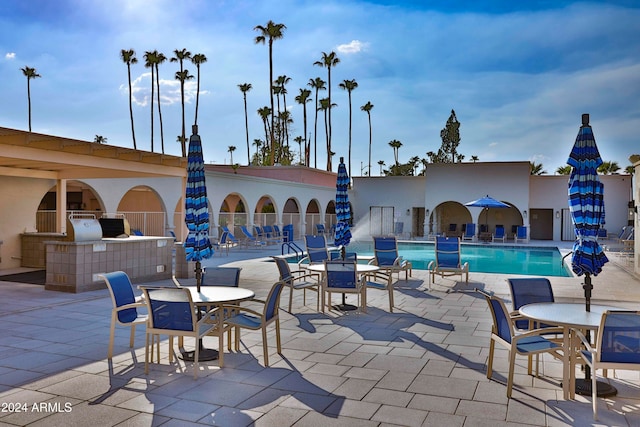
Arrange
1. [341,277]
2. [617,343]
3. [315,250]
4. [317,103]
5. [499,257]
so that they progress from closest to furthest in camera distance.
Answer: [617,343] → [341,277] → [315,250] → [499,257] → [317,103]

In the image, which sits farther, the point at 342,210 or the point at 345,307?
the point at 342,210

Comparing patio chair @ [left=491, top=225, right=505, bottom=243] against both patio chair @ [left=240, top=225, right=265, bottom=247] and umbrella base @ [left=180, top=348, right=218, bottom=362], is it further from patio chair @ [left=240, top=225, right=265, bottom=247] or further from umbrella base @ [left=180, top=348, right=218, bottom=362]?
umbrella base @ [left=180, top=348, right=218, bottom=362]

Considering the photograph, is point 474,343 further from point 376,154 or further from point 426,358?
point 376,154

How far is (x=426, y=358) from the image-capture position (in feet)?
17.6

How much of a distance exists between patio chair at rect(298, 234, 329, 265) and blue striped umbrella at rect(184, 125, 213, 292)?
3.35m

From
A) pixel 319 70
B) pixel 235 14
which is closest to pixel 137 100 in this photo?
pixel 319 70

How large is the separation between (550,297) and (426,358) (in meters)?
1.43

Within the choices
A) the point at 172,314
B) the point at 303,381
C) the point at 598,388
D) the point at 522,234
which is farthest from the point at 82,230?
the point at 522,234

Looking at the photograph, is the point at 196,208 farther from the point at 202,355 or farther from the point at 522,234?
the point at 522,234

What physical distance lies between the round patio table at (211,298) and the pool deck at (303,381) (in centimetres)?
20

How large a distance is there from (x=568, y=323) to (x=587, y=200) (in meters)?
1.38

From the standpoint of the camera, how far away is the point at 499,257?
18703 mm

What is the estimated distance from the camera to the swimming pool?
48.7 feet

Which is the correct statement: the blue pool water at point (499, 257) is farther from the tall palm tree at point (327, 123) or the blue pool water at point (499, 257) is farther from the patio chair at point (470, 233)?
the tall palm tree at point (327, 123)
